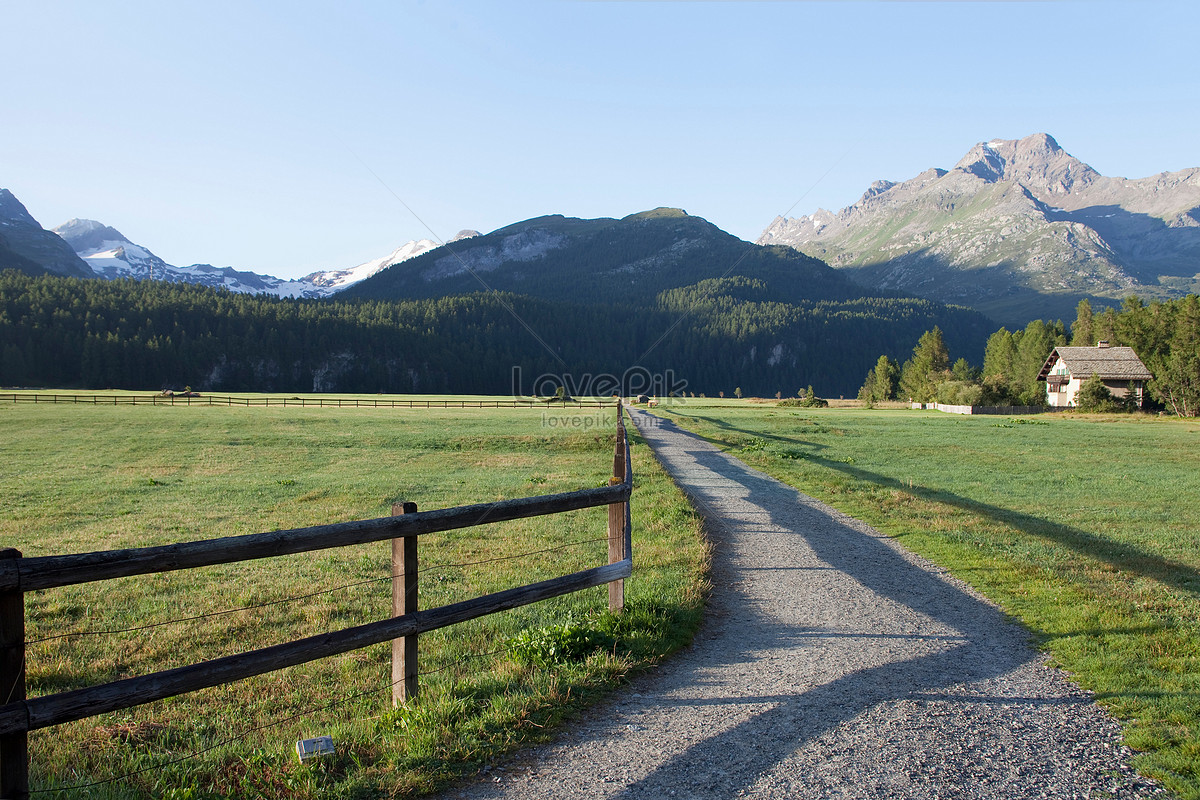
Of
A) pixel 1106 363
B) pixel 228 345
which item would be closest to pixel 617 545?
pixel 1106 363

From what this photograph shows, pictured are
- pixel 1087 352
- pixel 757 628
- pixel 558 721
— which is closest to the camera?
pixel 558 721

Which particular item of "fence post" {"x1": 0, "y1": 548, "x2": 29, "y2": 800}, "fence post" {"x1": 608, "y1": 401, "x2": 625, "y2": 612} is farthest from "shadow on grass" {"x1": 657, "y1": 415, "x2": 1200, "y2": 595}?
"fence post" {"x1": 0, "y1": 548, "x2": 29, "y2": 800}

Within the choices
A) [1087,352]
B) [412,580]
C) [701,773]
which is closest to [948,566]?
[701,773]

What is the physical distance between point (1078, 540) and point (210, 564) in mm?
13548

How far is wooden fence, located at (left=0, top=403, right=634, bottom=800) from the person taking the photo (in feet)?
11.3

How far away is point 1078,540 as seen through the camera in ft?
39.5

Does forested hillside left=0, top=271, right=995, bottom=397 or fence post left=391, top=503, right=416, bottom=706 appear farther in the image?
forested hillside left=0, top=271, right=995, bottom=397

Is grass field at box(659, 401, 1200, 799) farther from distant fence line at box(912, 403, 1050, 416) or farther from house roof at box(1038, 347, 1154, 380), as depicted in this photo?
house roof at box(1038, 347, 1154, 380)

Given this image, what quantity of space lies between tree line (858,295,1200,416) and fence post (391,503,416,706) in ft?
278

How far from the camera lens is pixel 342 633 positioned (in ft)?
15.1

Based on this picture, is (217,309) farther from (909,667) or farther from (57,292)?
(909,667)

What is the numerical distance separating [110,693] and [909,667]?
19.4 feet

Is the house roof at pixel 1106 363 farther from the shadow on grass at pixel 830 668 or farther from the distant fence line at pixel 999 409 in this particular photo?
the shadow on grass at pixel 830 668

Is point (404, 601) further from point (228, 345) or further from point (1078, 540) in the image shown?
point (228, 345)
